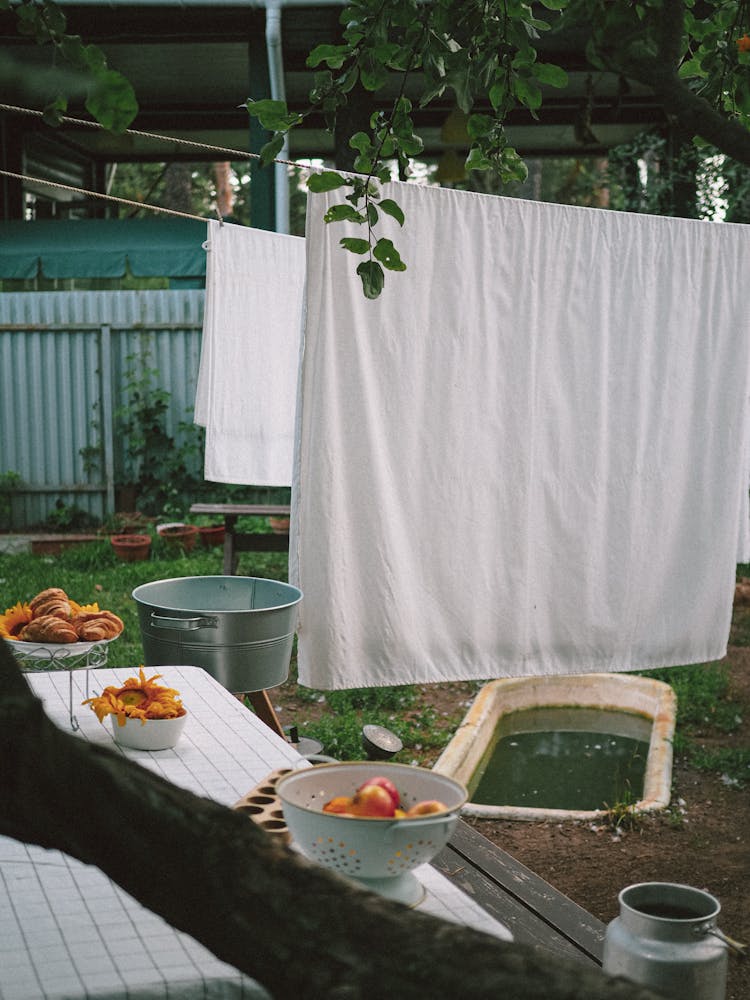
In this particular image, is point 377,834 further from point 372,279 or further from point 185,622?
point 185,622

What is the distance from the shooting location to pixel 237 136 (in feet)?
37.2

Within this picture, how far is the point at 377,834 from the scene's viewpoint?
1320 millimetres

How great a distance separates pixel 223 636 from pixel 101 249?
7.56m

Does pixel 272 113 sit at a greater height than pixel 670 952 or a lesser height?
greater

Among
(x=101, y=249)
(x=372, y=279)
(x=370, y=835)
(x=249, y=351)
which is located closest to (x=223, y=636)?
(x=372, y=279)

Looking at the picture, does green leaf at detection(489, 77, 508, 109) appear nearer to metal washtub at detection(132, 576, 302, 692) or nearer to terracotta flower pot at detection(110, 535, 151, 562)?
metal washtub at detection(132, 576, 302, 692)

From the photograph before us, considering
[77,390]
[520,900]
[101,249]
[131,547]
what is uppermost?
[101,249]

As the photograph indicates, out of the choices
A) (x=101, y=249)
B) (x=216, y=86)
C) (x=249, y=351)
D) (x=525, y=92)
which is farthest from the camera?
(x=216, y=86)

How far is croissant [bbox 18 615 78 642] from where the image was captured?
2180 mm

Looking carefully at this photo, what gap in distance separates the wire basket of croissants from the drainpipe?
5087mm

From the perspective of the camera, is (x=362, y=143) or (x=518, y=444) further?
(x=518, y=444)

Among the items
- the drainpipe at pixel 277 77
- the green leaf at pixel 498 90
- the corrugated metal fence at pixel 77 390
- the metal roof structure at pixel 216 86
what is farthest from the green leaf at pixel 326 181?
the corrugated metal fence at pixel 77 390

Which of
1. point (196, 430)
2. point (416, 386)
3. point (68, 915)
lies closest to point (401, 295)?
point (416, 386)

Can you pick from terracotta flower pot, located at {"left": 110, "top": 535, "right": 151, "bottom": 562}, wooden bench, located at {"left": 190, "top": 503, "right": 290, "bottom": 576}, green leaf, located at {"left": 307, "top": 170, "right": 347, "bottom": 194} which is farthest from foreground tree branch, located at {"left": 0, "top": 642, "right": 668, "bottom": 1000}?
terracotta flower pot, located at {"left": 110, "top": 535, "right": 151, "bottom": 562}
